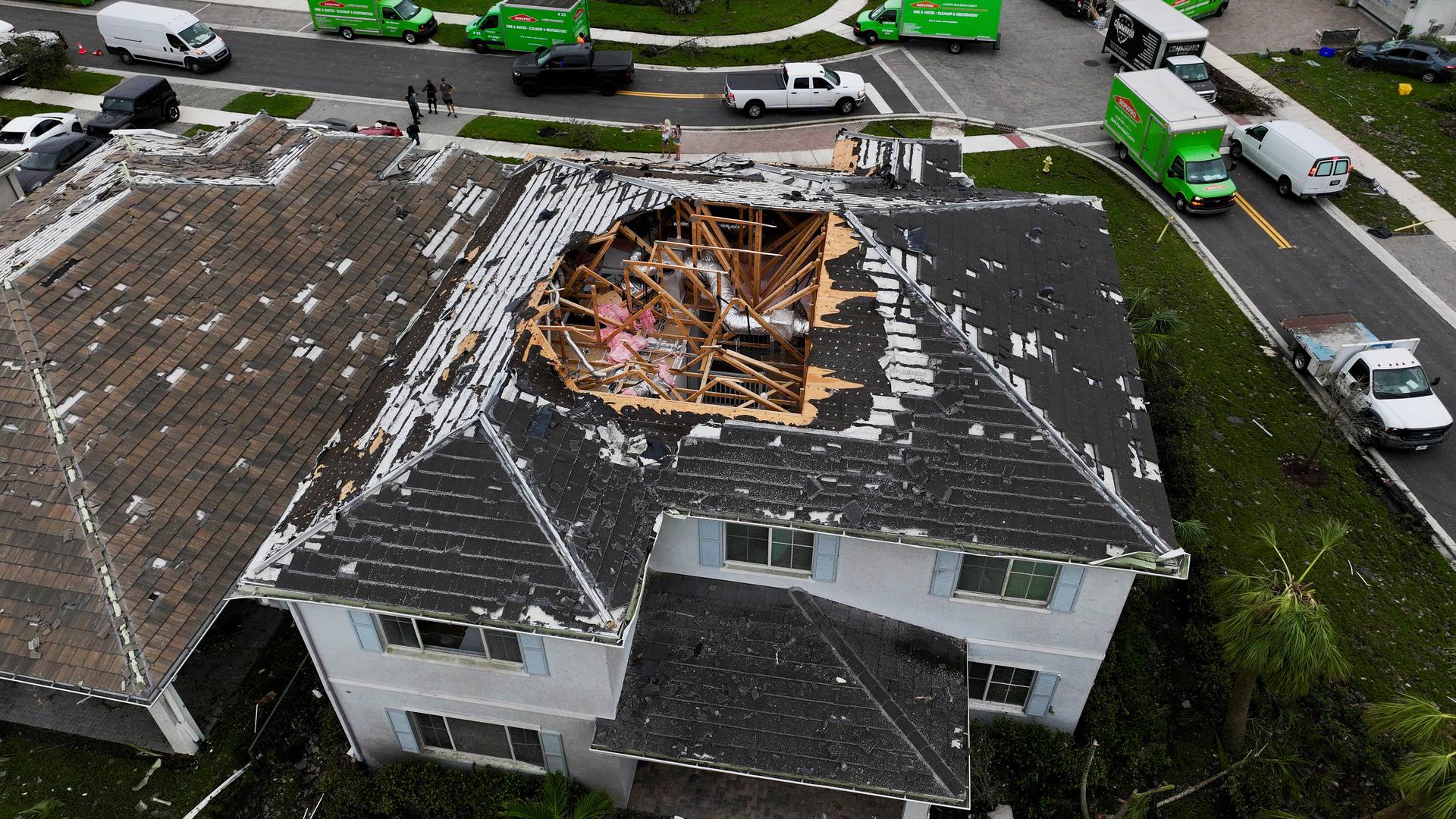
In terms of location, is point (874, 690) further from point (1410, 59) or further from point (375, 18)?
point (1410, 59)

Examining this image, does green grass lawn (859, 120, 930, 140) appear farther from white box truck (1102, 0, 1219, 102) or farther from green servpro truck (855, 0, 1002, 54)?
white box truck (1102, 0, 1219, 102)

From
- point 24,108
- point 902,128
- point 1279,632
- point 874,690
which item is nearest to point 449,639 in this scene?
point 874,690

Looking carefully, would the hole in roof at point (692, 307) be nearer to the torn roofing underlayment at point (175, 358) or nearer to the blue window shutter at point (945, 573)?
the blue window shutter at point (945, 573)

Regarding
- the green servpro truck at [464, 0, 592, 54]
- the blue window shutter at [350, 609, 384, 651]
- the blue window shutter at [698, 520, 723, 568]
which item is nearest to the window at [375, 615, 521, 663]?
the blue window shutter at [350, 609, 384, 651]

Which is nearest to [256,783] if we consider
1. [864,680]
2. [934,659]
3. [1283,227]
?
[864,680]

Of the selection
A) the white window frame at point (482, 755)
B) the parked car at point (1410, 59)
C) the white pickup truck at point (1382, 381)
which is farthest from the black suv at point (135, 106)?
the parked car at point (1410, 59)

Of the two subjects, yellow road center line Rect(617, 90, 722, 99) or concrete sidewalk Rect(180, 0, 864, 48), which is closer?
yellow road center line Rect(617, 90, 722, 99)

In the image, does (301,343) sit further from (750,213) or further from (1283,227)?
(1283,227)
